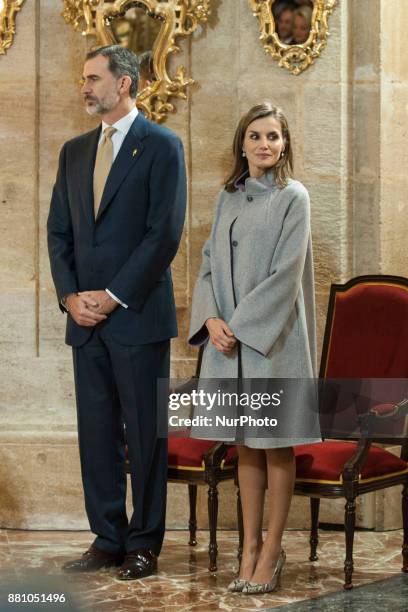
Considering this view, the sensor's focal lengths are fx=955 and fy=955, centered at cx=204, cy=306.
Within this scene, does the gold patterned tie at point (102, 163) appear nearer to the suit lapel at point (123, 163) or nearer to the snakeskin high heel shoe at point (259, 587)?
the suit lapel at point (123, 163)

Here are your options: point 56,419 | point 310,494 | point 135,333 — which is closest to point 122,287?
point 135,333

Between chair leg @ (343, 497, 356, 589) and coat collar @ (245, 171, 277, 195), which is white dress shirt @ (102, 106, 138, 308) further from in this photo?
chair leg @ (343, 497, 356, 589)

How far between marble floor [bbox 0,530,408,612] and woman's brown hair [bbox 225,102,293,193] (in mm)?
1569

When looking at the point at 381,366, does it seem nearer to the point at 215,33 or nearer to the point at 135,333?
the point at 135,333

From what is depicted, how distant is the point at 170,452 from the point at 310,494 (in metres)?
0.66

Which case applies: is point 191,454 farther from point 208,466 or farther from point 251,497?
point 251,497

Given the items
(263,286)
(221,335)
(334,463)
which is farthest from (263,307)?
(334,463)

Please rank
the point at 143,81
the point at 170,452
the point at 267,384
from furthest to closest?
the point at 143,81
the point at 170,452
the point at 267,384

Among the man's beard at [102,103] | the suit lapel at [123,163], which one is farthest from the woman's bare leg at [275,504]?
the man's beard at [102,103]

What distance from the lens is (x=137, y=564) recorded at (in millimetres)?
3861

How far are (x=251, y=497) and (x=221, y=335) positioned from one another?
635 mm

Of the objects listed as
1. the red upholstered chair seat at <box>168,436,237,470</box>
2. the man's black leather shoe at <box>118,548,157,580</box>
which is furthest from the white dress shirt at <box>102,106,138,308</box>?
the man's black leather shoe at <box>118,548,157,580</box>

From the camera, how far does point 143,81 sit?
5.07 metres

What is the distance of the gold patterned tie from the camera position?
156 inches
